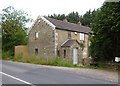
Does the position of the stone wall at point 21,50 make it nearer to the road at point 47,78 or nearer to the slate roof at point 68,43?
the slate roof at point 68,43

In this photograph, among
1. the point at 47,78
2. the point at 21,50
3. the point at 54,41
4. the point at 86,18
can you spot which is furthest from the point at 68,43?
the point at 86,18

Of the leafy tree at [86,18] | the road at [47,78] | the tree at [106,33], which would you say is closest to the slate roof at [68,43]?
the tree at [106,33]

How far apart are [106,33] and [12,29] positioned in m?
36.2

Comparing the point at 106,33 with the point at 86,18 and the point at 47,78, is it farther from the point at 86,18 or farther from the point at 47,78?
the point at 86,18

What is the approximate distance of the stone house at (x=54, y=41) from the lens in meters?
44.3

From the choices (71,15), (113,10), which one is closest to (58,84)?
(113,10)

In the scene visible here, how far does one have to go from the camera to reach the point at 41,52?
4684 cm

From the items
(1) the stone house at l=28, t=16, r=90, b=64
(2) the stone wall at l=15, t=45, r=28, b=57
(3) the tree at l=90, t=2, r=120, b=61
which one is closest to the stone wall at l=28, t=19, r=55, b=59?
(1) the stone house at l=28, t=16, r=90, b=64

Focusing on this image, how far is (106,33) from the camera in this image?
25.5 m

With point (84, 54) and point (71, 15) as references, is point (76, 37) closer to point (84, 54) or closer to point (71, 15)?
point (84, 54)

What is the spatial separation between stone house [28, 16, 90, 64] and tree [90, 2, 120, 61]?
14.3m

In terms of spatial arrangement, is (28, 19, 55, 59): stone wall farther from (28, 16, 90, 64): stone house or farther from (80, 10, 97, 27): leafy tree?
(80, 10, 97, 27): leafy tree

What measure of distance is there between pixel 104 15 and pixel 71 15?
259 feet

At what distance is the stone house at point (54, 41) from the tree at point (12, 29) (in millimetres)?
5231
